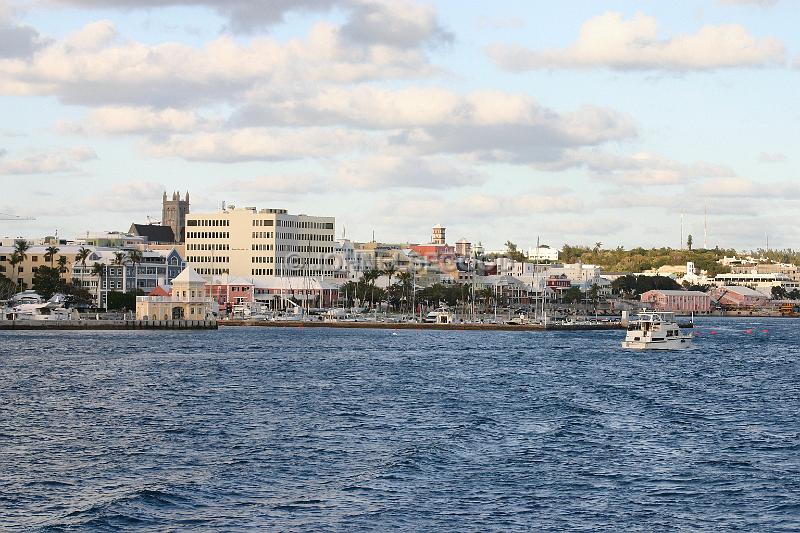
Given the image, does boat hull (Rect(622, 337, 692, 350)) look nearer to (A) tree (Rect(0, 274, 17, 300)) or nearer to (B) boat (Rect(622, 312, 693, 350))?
(B) boat (Rect(622, 312, 693, 350))

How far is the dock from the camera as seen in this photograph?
161 meters

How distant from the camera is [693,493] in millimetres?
40438

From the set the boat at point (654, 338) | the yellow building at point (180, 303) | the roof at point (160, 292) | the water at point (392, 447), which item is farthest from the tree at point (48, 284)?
the water at point (392, 447)

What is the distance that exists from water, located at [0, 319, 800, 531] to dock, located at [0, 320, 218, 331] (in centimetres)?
6771

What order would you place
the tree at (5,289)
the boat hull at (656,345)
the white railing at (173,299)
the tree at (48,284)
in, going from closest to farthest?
the boat hull at (656,345) < the white railing at (173,299) < the tree at (5,289) < the tree at (48,284)

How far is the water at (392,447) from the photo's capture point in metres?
37.0

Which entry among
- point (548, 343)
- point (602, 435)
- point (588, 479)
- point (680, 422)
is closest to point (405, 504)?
point (588, 479)

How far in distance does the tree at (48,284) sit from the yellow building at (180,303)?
2598 cm

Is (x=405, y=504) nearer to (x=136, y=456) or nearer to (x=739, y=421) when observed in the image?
(x=136, y=456)

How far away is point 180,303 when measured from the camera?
170375mm

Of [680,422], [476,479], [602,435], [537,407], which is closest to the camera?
[476,479]

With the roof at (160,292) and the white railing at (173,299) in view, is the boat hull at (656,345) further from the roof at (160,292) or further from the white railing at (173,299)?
the roof at (160,292)

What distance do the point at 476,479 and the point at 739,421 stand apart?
22.5 meters

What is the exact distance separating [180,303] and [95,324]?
39.2 feet
